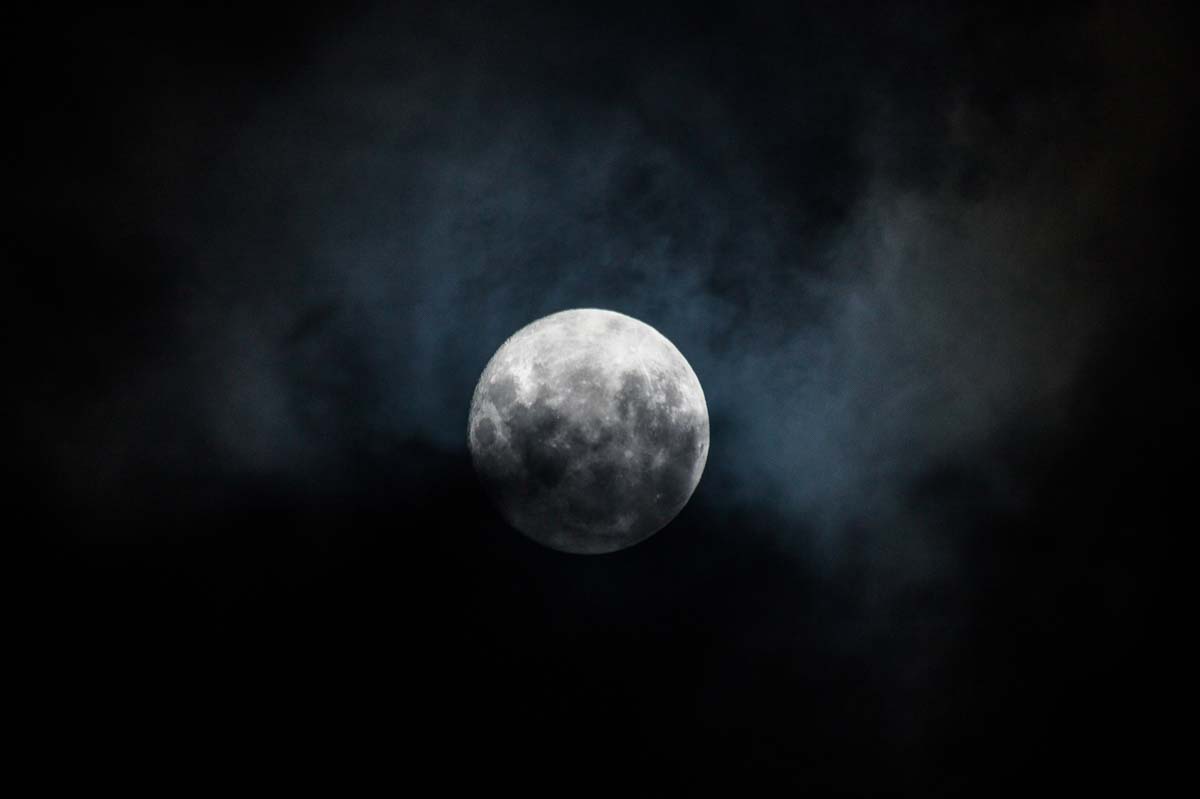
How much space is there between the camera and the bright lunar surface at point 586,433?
6125 millimetres

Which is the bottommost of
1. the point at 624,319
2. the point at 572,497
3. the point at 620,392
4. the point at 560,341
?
the point at 572,497

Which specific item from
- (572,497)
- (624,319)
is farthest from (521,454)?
(624,319)

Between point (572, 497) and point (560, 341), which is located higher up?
point (560, 341)

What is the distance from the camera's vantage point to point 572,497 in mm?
6168

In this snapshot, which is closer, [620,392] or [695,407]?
[620,392]

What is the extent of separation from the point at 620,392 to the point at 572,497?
107cm

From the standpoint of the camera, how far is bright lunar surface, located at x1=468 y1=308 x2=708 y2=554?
241 inches

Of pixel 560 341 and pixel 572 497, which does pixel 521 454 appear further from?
pixel 560 341

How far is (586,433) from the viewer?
6.09 meters

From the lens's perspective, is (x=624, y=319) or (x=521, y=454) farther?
(x=624, y=319)

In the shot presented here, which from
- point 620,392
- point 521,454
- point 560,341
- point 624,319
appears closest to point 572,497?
point 521,454

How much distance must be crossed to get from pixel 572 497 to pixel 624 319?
1953 mm

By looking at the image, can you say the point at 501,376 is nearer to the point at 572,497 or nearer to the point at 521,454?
the point at 521,454

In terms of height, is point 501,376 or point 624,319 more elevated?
point 624,319
